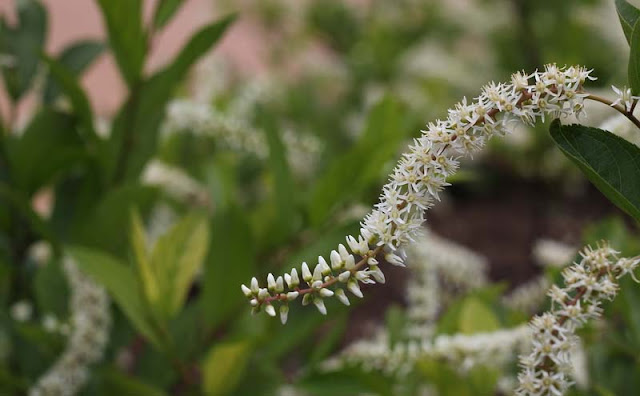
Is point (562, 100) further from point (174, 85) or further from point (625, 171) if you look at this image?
point (174, 85)

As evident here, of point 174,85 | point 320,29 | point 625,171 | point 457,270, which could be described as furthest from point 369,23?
point 625,171

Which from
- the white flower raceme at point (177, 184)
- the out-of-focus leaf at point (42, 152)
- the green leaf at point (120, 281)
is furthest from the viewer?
the white flower raceme at point (177, 184)

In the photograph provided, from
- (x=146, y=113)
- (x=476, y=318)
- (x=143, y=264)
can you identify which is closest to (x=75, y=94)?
(x=146, y=113)

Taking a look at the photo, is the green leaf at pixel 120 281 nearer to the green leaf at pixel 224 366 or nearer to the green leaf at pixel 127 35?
the green leaf at pixel 224 366

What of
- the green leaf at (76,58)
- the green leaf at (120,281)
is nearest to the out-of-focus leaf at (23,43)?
the green leaf at (76,58)

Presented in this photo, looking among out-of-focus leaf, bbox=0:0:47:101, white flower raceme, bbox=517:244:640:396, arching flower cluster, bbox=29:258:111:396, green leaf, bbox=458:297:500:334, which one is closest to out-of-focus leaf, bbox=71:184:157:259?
arching flower cluster, bbox=29:258:111:396
